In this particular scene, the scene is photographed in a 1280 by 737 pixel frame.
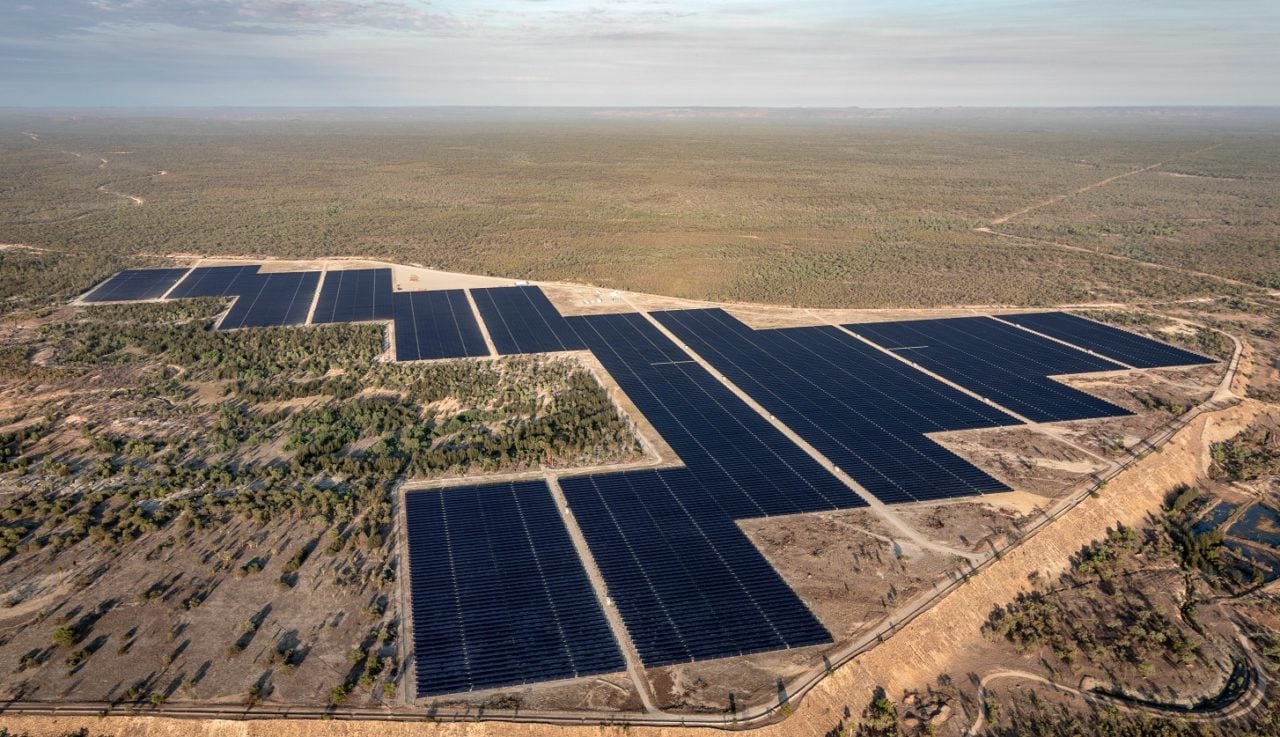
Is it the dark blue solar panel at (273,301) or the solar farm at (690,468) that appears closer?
the solar farm at (690,468)

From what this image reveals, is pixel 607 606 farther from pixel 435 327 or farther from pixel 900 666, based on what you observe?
pixel 435 327

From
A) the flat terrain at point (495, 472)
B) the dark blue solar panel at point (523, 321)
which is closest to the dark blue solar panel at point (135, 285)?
the flat terrain at point (495, 472)

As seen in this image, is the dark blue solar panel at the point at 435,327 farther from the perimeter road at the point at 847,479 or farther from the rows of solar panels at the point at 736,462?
the perimeter road at the point at 847,479

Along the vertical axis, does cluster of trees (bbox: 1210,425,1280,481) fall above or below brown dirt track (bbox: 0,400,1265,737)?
above

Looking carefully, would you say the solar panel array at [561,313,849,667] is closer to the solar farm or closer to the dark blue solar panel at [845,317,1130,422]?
the solar farm

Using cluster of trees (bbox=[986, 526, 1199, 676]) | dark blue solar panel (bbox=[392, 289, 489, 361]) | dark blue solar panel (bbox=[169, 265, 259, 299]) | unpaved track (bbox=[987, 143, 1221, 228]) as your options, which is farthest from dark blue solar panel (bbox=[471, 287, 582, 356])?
unpaved track (bbox=[987, 143, 1221, 228])

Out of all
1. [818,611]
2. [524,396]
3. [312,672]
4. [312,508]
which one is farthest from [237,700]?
[524,396]
